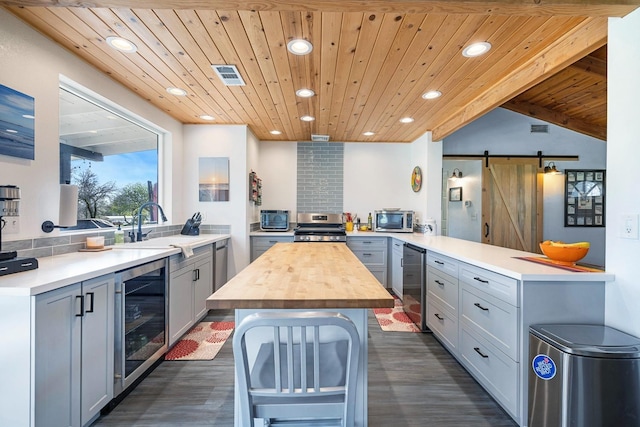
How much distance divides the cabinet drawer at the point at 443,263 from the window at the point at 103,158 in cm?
315

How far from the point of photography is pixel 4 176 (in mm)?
1772

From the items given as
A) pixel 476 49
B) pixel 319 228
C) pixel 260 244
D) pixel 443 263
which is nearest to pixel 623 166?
pixel 476 49

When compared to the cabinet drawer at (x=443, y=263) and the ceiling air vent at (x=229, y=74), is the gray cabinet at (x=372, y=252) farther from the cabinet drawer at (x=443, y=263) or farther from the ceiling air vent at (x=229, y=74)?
the ceiling air vent at (x=229, y=74)

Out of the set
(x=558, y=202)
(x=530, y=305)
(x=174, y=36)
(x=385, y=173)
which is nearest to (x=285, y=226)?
(x=385, y=173)

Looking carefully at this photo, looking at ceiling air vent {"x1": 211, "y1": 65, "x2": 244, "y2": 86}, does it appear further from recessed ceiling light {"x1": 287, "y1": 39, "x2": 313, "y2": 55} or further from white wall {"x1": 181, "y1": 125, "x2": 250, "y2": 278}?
white wall {"x1": 181, "y1": 125, "x2": 250, "y2": 278}

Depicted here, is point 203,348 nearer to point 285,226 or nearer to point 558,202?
point 285,226

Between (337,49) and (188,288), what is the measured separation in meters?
2.49

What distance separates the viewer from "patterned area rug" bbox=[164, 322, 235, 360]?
8.43 feet

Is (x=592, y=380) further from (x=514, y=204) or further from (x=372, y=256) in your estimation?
(x=514, y=204)

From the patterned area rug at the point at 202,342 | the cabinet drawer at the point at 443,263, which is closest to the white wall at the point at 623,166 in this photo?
the cabinet drawer at the point at 443,263

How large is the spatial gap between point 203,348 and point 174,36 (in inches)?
99.0

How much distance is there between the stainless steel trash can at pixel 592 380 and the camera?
1.33m

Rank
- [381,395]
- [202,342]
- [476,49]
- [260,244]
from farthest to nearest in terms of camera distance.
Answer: [260,244]
[202,342]
[476,49]
[381,395]

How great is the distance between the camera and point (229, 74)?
2600mm
